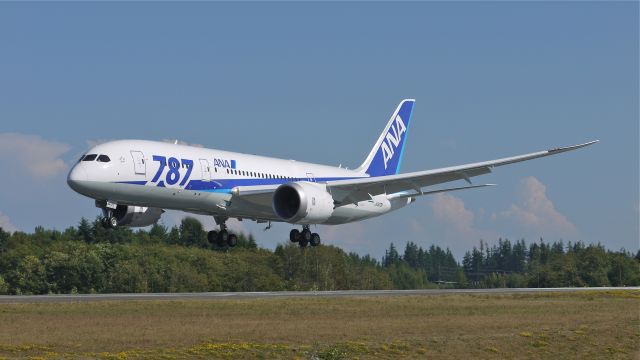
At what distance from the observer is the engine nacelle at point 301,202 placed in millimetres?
53000

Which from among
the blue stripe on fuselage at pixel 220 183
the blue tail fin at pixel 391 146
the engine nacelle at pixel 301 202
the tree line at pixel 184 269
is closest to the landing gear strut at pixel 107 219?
the blue stripe on fuselage at pixel 220 183

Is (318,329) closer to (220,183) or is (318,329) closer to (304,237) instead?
(220,183)

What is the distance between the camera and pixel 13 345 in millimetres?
39188

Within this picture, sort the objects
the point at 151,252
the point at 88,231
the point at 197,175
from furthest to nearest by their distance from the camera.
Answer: the point at 88,231, the point at 151,252, the point at 197,175

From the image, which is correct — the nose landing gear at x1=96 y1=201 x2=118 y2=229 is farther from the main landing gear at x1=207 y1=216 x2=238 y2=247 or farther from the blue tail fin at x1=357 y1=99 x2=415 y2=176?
the blue tail fin at x1=357 y1=99 x2=415 y2=176

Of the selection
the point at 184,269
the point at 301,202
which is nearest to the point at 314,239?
the point at 301,202

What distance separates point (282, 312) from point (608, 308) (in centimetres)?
2036

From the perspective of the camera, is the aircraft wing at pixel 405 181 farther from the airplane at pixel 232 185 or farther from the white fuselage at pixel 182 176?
the white fuselage at pixel 182 176

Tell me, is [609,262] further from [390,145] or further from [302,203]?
[302,203]

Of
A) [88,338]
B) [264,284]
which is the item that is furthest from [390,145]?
[264,284]

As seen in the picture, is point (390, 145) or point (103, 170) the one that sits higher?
point (390, 145)

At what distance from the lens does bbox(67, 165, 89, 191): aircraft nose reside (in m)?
45.9

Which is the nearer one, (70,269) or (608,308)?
(608,308)

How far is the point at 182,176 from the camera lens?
49688 mm
